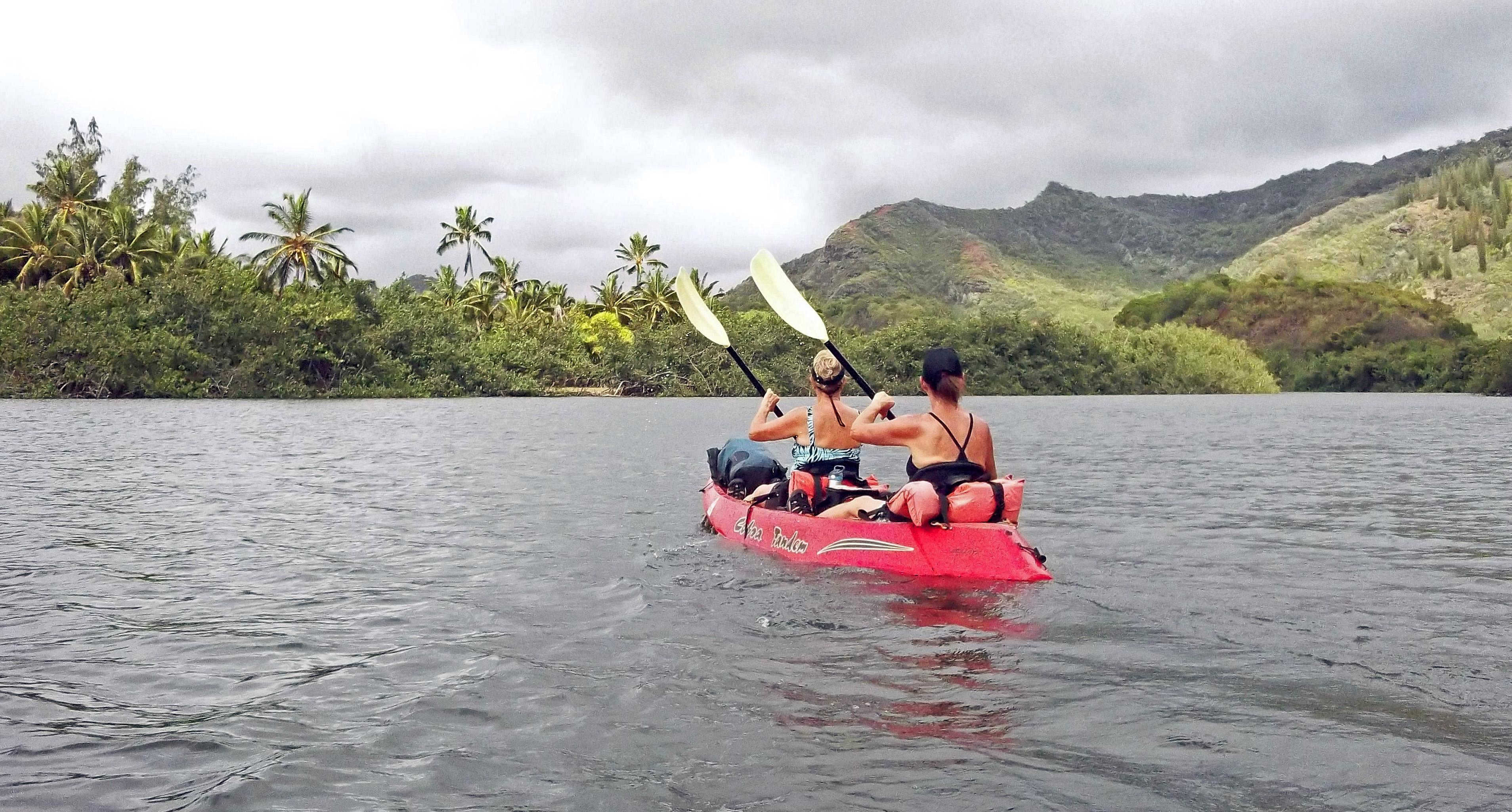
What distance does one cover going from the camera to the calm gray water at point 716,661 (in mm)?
4500

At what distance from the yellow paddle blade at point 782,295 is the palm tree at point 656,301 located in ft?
212

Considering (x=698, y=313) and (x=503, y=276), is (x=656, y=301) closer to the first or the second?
(x=503, y=276)

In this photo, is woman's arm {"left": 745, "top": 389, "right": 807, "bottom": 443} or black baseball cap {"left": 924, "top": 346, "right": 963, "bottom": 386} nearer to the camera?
black baseball cap {"left": 924, "top": 346, "right": 963, "bottom": 386}

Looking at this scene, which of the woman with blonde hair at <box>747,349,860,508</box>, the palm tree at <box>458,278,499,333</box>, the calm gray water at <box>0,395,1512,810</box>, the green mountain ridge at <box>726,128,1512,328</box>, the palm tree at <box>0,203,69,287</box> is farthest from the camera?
the green mountain ridge at <box>726,128,1512,328</box>

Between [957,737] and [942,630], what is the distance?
2.11 meters

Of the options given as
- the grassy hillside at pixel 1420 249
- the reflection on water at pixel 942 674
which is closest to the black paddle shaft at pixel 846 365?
the reflection on water at pixel 942 674

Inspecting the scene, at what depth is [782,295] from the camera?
40.9ft

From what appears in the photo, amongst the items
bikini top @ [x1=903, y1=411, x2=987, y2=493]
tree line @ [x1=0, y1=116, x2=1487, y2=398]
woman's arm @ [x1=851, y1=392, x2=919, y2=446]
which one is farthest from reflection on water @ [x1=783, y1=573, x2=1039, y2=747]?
tree line @ [x1=0, y1=116, x2=1487, y2=398]

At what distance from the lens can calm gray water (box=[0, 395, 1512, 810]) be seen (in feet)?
14.8

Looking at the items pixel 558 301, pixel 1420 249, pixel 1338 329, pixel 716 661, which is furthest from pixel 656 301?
pixel 1420 249

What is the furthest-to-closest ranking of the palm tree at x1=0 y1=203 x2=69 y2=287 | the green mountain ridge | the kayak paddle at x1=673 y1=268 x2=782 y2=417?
the green mountain ridge → the palm tree at x1=0 y1=203 x2=69 y2=287 → the kayak paddle at x1=673 y1=268 x2=782 y2=417

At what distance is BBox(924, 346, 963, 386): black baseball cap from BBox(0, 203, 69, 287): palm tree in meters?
55.9

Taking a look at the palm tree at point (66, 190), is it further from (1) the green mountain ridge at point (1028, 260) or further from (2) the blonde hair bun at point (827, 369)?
(1) the green mountain ridge at point (1028, 260)

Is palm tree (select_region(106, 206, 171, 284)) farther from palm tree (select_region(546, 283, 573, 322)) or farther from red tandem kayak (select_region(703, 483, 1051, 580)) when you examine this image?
red tandem kayak (select_region(703, 483, 1051, 580))
